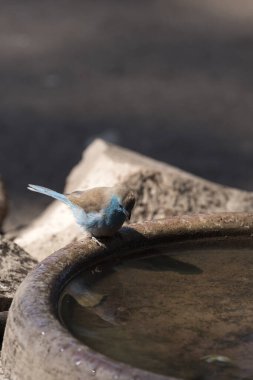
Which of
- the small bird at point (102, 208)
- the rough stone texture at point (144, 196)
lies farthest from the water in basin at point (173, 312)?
the rough stone texture at point (144, 196)

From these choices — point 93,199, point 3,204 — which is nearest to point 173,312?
point 93,199

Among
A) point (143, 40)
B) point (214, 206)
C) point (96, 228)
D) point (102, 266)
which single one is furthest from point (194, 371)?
point (143, 40)

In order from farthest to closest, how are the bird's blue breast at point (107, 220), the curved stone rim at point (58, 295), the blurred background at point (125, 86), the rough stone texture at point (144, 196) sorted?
the blurred background at point (125, 86) < the rough stone texture at point (144, 196) < the bird's blue breast at point (107, 220) < the curved stone rim at point (58, 295)

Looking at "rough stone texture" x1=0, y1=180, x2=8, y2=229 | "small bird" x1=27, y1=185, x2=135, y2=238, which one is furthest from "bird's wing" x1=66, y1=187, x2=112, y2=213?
"rough stone texture" x1=0, y1=180, x2=8, y2=229

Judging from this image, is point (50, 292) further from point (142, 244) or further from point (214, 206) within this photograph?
point (214, 206)

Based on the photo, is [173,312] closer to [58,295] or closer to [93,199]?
[58,295]

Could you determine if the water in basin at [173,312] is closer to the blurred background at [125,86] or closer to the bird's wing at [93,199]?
the bird's wing at [93,199]

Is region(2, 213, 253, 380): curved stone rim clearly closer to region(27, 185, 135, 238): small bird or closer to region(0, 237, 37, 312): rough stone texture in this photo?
region(27, 185, 135, 238): small bird
